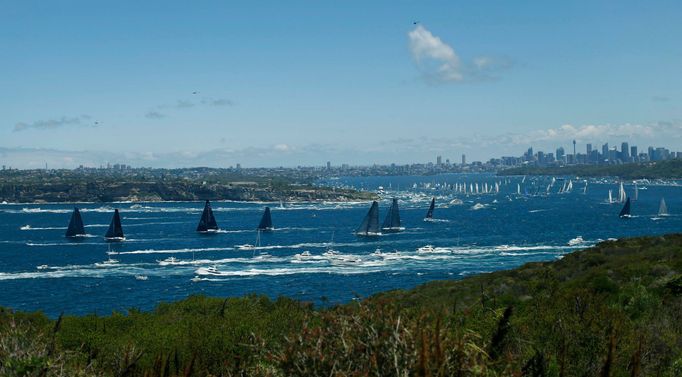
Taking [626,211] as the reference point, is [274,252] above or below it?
below

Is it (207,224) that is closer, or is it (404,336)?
(404,336)

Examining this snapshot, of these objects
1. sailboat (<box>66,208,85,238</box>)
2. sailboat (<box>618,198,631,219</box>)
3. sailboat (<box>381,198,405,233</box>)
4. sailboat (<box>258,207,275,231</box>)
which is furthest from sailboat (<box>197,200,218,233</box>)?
sailboat (<box>618,198,631,219</box>)

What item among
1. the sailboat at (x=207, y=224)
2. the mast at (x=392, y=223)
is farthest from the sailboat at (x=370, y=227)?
the sailboat at (x=207, y=224)

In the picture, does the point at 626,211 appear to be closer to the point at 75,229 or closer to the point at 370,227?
the point at 370,227

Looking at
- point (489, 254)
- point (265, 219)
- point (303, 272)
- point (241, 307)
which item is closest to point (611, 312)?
point (241, 307)

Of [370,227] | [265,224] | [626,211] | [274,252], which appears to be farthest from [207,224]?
[626,211]

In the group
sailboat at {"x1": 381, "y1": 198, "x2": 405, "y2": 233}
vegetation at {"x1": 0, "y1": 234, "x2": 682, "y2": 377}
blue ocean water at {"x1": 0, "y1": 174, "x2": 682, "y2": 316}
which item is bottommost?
blue ocean water at {"x1": 0, "y1": 174, "x2": 682, "y2": 316}

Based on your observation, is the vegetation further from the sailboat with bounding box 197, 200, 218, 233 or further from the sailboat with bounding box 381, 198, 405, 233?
the sailboat with bounding box 197, 200, 218, 233
